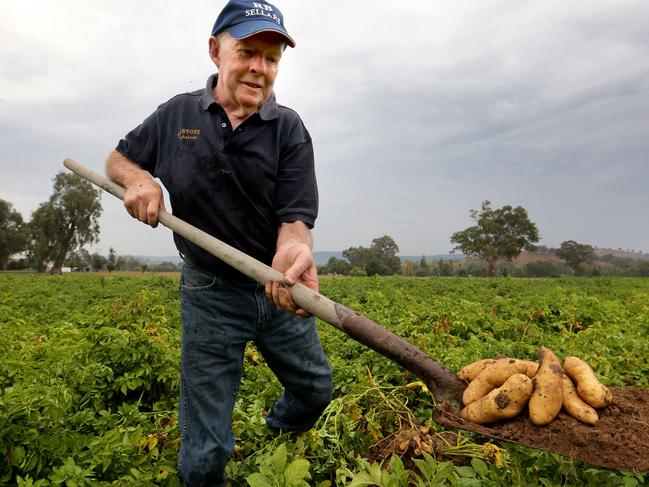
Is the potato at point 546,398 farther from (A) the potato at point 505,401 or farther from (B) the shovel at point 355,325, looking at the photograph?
(B) the shovel at point 355,325

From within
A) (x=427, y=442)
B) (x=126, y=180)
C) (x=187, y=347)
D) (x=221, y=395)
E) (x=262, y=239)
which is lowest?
(x=427, y=442)

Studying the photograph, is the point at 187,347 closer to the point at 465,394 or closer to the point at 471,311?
the point at 465,394

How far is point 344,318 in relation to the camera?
205cm

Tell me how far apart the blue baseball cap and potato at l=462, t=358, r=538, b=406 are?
168 cm

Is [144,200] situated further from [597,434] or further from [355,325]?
[597,434]

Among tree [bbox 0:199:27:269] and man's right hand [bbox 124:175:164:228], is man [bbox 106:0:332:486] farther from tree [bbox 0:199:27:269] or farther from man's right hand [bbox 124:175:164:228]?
tree [bbox 0:199:27:269]

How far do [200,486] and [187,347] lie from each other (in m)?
0.67

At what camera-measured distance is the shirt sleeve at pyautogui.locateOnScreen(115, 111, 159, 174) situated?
2.47 m

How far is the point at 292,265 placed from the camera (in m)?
2.15

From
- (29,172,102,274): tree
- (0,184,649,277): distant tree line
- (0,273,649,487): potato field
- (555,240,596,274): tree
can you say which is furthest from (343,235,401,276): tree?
(0,273,649,487): potato field

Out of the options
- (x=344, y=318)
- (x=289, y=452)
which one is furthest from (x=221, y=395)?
(x=344, y=318)

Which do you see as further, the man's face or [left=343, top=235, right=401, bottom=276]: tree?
[left=343, top=235, right=401, bottom=276]: tree

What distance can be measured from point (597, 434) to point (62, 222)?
2263 inches

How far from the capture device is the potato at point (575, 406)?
191 cm
